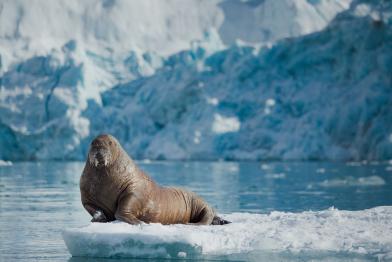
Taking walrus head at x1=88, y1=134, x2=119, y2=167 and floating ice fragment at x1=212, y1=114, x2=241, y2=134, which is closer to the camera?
walrus head at x1=88, y1=134, x2=119, y2=167

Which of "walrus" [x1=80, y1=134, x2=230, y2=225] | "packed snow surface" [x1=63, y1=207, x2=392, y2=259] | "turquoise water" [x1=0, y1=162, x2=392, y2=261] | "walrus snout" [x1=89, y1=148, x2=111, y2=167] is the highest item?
"walrus snout" [x1=89, y1=148, x2=111, y2=167]

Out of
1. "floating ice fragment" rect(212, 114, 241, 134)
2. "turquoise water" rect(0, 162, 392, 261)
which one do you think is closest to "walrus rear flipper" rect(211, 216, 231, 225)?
"turquoise water" rect(0, 162, 392, 261)

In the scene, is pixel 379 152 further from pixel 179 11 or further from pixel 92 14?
pixel 179 11

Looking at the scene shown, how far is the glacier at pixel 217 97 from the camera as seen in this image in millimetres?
44281

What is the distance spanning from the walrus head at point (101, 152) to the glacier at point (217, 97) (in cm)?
3339

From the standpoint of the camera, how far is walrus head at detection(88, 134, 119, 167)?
24.3 feet

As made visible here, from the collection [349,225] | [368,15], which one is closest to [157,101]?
[368,15]

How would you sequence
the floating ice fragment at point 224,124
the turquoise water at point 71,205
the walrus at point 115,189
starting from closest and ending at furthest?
the walrus at point 115,189
the turquoise water at point 71,205
the floating ice fragment at point 224,124

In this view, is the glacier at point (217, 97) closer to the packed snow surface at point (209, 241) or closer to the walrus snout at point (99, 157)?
the packed snow surface at point (209, 241)

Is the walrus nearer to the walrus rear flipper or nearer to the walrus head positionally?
the walrus head

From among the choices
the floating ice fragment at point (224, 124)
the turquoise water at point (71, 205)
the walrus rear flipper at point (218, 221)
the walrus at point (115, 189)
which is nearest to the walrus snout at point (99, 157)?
the walrus at point (115, 189)

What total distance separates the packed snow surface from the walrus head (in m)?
0.63

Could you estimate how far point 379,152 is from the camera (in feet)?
131

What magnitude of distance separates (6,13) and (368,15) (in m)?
40.5
